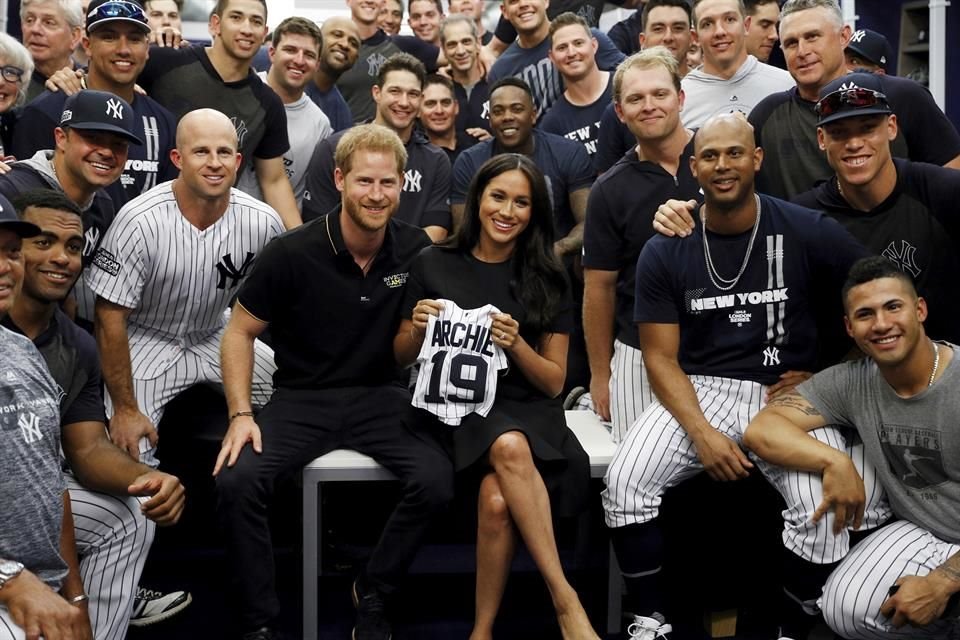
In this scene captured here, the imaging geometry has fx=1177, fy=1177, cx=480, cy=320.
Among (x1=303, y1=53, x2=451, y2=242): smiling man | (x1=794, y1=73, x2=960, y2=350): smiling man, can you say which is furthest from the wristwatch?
(x1=794, y1=73, x2=960, y2=350): smiling man

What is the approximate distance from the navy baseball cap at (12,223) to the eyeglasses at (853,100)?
2.57 meters

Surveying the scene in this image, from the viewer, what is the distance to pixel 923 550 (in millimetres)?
3521

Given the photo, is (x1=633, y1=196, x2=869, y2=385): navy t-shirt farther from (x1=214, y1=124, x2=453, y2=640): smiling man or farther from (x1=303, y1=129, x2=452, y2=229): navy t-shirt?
(x1=303, y1=129, x2=452, y2=229): navy t-shirt

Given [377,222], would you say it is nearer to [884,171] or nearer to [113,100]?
[113,100]

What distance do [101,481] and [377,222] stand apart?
4.11 feet

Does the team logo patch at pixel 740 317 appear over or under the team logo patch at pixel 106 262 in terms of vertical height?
under

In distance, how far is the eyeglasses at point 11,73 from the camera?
15.2 ft

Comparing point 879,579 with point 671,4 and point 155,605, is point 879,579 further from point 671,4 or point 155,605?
point 671,4

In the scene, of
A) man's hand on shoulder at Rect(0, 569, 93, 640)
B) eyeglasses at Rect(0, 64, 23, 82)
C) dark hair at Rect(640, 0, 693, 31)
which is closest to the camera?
man's hand on shoulder at Rect(0, 569, 93, 640)

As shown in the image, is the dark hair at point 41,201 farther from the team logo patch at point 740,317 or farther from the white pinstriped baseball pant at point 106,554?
the team logo patch at point 740,317

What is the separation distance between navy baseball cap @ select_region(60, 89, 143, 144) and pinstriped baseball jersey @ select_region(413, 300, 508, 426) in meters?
1.31

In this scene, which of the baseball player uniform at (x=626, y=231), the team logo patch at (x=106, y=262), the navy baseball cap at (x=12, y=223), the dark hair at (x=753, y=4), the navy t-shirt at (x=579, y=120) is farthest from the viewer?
the dark hair at (x=753, y=4)

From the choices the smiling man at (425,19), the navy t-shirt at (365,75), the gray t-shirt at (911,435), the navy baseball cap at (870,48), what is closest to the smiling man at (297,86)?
the navy t-shirt at (365,75)

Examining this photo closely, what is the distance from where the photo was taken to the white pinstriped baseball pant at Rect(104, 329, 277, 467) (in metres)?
4.41
